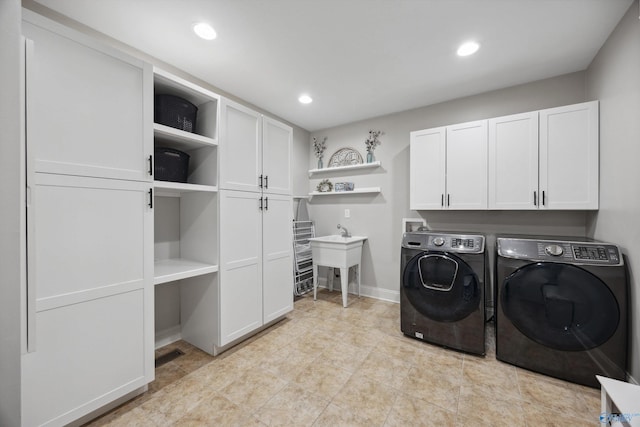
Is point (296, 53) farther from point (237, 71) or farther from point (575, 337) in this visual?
point (575, 337)

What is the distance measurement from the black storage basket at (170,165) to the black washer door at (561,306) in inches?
108

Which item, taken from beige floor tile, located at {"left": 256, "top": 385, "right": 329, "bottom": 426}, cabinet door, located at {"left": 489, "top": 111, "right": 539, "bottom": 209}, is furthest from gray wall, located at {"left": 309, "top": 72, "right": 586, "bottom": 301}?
beige floor tile, located at {"left": 256, "top": 385, "right": 329, "bottom": 426}

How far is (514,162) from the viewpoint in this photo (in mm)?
2398

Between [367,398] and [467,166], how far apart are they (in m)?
2.31

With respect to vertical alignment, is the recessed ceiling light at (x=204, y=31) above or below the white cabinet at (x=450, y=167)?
above

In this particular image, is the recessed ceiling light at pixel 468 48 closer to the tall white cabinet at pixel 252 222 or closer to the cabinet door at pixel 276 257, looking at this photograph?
the tall white cabinet at pixel 252 222

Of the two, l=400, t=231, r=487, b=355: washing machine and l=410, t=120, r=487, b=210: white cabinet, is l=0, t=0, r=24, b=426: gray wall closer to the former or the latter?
l=400, t=231, r=487, b=355: washing machine

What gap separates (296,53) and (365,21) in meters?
0.65

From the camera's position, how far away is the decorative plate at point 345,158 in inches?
149

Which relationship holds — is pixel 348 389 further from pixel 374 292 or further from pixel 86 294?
pixel 374 292

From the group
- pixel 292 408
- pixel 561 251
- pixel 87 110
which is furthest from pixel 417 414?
pixel 87 110

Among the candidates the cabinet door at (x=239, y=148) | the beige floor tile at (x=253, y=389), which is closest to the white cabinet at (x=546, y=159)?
the cabinet door at (x=239, y=148)

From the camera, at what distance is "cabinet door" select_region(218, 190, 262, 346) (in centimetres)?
212

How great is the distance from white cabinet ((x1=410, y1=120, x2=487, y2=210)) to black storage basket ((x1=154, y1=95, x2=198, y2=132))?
2314 millimetres
